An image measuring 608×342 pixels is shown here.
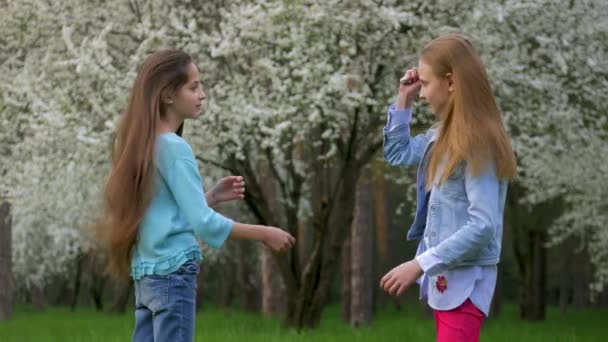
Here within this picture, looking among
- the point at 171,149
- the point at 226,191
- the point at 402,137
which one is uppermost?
the point at 402,137

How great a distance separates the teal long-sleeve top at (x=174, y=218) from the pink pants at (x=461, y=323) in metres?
0.90

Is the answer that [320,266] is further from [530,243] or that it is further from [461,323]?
[530,243]

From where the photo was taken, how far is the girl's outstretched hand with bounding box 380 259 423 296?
380 cm

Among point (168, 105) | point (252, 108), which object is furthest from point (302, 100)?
point (168, 105)

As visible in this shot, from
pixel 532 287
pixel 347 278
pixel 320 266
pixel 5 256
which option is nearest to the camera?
pixel 320 266

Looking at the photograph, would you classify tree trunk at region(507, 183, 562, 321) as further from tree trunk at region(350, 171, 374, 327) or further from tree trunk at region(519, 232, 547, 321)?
tree trunk at region(350, 171, 374, 327)

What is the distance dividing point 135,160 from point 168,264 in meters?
0.42

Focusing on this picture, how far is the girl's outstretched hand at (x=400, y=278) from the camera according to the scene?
12.5 feet

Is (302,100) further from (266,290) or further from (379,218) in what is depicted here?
(379,218)

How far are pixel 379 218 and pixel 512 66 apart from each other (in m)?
17.8

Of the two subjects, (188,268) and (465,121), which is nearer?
(465,121)

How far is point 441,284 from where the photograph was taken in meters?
4.02

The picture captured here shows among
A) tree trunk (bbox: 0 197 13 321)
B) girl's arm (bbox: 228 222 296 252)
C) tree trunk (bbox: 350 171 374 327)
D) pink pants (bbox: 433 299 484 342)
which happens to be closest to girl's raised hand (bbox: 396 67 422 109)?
girl's arm (bbox: 228 222 296 252)

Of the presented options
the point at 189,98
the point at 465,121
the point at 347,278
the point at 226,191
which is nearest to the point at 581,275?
the point at 347,278
